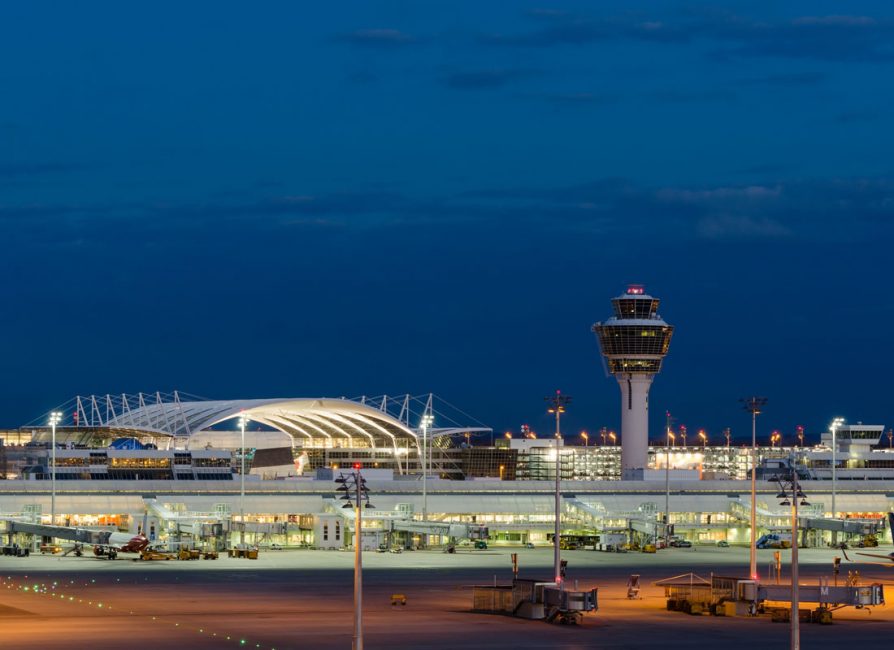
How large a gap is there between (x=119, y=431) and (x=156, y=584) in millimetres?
102884

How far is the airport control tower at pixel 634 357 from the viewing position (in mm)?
182000

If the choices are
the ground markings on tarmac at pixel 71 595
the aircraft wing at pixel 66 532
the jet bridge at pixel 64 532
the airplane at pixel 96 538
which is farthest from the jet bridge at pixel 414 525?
the ground markings on tarmac at pixel 71 595

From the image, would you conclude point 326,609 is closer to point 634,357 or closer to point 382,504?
point 382,504

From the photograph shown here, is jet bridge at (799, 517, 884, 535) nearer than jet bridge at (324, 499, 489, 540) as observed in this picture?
No

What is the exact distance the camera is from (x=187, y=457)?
17650 cm

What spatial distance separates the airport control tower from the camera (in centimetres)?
18200

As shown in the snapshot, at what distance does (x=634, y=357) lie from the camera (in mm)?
181750

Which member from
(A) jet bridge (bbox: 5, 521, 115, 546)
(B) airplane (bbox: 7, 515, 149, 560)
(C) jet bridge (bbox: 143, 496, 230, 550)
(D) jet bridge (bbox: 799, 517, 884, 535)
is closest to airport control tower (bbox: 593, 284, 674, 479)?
(D) jet bridge (bbox: 799, 517, 884, 535)

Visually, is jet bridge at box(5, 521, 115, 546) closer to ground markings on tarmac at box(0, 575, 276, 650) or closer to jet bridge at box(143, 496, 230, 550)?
jet bridge at box(143, 496, 230, 550)

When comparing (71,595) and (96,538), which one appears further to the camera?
(96,538)

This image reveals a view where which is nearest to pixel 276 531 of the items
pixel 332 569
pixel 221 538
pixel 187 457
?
pixel 221 538

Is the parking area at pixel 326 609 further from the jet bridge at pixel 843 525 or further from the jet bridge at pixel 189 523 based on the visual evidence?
the jet bridge at pixel 843 525

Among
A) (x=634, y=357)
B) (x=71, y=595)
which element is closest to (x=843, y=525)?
(x=634, y=357)

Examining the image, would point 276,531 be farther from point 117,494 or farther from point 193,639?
point 193,639
